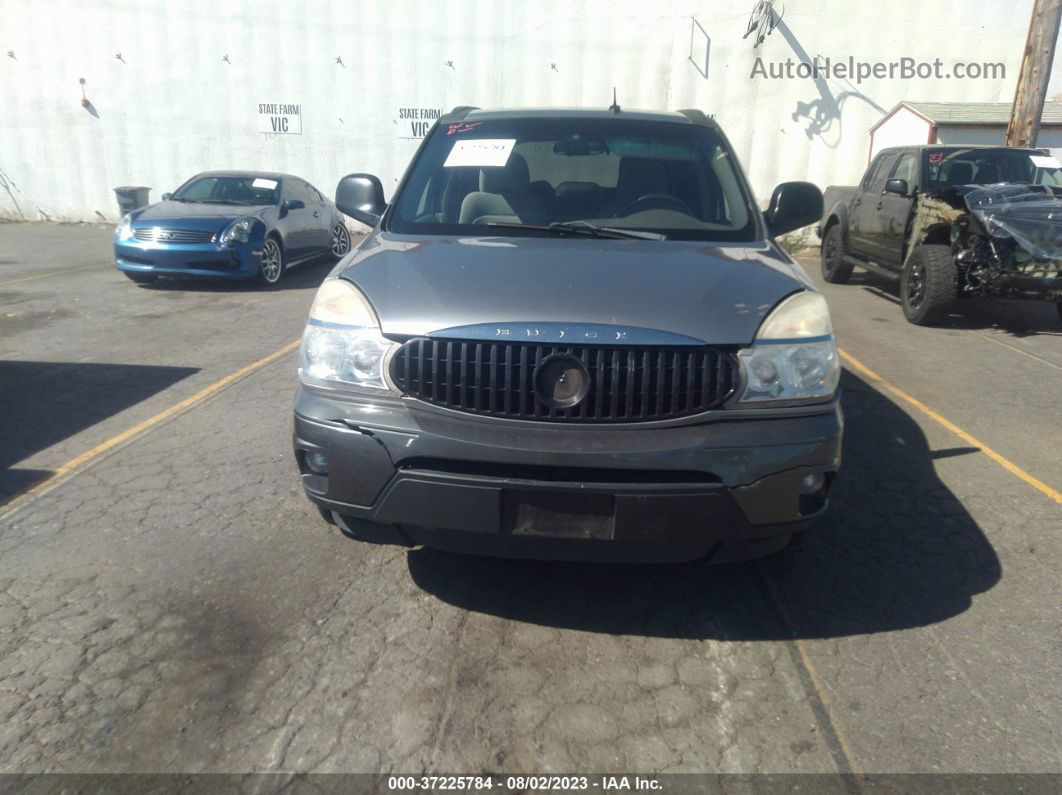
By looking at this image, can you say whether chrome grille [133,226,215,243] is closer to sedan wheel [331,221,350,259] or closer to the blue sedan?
the blue sedan

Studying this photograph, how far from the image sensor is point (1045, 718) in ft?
8.59

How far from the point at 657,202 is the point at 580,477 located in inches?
69.0

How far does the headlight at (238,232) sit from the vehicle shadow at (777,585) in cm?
759

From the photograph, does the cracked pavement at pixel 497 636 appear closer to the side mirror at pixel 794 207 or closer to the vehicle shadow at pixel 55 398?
the vehicle shadow at pixel 55 398

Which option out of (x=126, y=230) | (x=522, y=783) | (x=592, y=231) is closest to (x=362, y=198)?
(x=592, y=231)

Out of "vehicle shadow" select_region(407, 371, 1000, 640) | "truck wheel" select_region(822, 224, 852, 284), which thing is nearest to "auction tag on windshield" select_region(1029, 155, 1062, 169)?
"truck wheel" select_region(822, 224, 852, 284)

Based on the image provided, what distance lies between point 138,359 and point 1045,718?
6.45 m

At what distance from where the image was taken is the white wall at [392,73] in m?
16.9

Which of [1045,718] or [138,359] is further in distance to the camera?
[138,359]

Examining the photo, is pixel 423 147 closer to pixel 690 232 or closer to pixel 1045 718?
pixel 690 232

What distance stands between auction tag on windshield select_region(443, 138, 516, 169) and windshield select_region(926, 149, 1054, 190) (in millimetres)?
6745

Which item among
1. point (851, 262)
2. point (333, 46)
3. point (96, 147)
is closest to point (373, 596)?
point (851, 262)

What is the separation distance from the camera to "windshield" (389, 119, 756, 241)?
3.86m

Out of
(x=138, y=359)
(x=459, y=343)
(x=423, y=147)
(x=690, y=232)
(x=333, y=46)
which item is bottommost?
(x=138, y=359)
